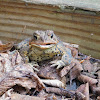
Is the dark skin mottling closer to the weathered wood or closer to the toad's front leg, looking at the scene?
the toad's front leg

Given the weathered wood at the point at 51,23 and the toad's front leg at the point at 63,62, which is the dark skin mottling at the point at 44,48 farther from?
the weathered wood at the point at 51,23

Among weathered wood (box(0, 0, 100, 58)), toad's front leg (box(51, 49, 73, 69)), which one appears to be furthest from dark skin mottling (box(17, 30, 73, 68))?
weathered wood (box(0, 0, 100, 58))

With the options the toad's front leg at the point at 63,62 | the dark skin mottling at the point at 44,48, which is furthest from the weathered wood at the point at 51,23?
the toad's front leg at the point at 63,62

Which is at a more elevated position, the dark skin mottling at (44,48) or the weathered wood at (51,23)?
the weathered wood at (51,23)

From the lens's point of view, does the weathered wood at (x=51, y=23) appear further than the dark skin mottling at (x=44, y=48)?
Yes

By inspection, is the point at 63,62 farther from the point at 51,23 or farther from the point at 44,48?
the point at 51,23
